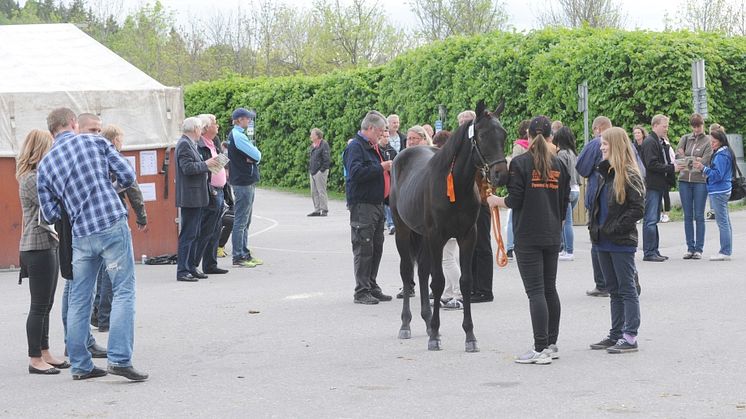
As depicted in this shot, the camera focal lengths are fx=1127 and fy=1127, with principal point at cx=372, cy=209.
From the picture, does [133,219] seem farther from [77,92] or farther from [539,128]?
[539,128]

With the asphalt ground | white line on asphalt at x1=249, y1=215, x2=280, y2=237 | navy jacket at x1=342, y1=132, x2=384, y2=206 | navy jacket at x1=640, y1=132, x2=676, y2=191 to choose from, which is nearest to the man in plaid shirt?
the asphalt ground

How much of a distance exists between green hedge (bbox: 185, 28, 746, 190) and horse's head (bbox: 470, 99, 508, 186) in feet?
44.3

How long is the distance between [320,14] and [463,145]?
4660cm

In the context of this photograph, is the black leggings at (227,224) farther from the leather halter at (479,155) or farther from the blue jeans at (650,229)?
the leather halter at (479,155)

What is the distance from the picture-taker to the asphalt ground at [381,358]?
7258 millimetres

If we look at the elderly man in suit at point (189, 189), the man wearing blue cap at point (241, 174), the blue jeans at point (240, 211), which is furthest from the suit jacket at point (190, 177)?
the blue jeans at point (240, 211)

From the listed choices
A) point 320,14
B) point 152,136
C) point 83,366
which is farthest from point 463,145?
point 320,14

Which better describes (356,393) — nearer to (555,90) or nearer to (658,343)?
(658,343)

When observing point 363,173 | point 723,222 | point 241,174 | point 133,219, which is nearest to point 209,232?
point 241,174

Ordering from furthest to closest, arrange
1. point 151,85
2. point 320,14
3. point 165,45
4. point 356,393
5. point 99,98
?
1. point 165,45
2. point 320,14
3. point 151,85
4. point 99,98
5. point 356,393

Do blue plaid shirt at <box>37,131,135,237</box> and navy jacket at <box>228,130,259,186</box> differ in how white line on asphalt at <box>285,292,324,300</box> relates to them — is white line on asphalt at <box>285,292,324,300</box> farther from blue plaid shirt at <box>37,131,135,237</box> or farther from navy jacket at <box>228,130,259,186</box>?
blue plaid shirt at <box>37,131,135,237</box>

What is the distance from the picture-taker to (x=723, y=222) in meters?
14.9

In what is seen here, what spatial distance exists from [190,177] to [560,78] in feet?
36.4

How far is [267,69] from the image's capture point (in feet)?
192
